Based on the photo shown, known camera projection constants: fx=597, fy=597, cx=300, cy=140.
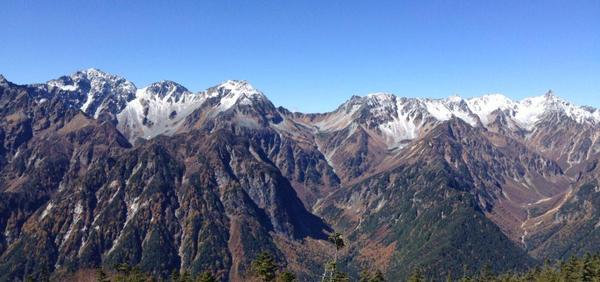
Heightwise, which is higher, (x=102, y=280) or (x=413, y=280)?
(x=102, y=280)

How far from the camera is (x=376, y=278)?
177 metres

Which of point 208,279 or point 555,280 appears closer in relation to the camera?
point 208,279

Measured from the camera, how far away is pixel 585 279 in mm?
193000

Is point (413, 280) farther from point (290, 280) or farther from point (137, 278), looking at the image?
point (137, 278)

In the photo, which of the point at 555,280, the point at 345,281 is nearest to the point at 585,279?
the point at 555,280

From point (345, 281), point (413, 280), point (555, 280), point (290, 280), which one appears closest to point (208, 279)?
point (290, 280)

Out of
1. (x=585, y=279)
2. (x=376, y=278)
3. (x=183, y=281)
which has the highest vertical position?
(x=183, y=281)

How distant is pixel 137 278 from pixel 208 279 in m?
36.1

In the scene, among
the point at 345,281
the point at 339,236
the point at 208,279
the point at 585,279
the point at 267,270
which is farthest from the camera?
the point at 585,279

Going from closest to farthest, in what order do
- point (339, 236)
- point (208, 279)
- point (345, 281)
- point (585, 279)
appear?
point (339, 236), point (345, 281), point (208, 279), point (585, 279)

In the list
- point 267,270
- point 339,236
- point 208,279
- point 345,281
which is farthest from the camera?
Result: point 208,279

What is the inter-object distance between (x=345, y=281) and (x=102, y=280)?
3475 inches

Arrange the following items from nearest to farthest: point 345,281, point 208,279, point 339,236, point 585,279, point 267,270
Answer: point 339,236 → point 267,270 → point 345,281 → point 208,279 → point 585,279

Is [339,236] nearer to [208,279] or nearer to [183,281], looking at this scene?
[208,279]
